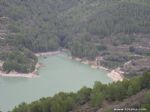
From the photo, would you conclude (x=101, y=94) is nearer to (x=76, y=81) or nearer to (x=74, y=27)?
(x=76, y=81)

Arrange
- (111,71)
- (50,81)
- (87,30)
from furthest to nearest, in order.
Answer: (87,30)
(111,71)
(50,81)

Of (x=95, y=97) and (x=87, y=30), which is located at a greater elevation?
(x=87, y=30)

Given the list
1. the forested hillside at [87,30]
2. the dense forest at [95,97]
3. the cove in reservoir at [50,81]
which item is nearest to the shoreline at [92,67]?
the cove in reservoir at [50,81]

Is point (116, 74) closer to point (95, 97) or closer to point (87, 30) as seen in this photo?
point (87, 30)

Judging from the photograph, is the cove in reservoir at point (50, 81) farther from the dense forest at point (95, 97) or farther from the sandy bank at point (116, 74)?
the dense forest at point (95, 97)

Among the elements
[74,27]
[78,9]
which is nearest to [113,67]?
[74,27]

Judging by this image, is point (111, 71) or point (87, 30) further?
point (87, 30)

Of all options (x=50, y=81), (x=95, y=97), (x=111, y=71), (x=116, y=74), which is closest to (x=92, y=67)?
(x=111, y=71)
